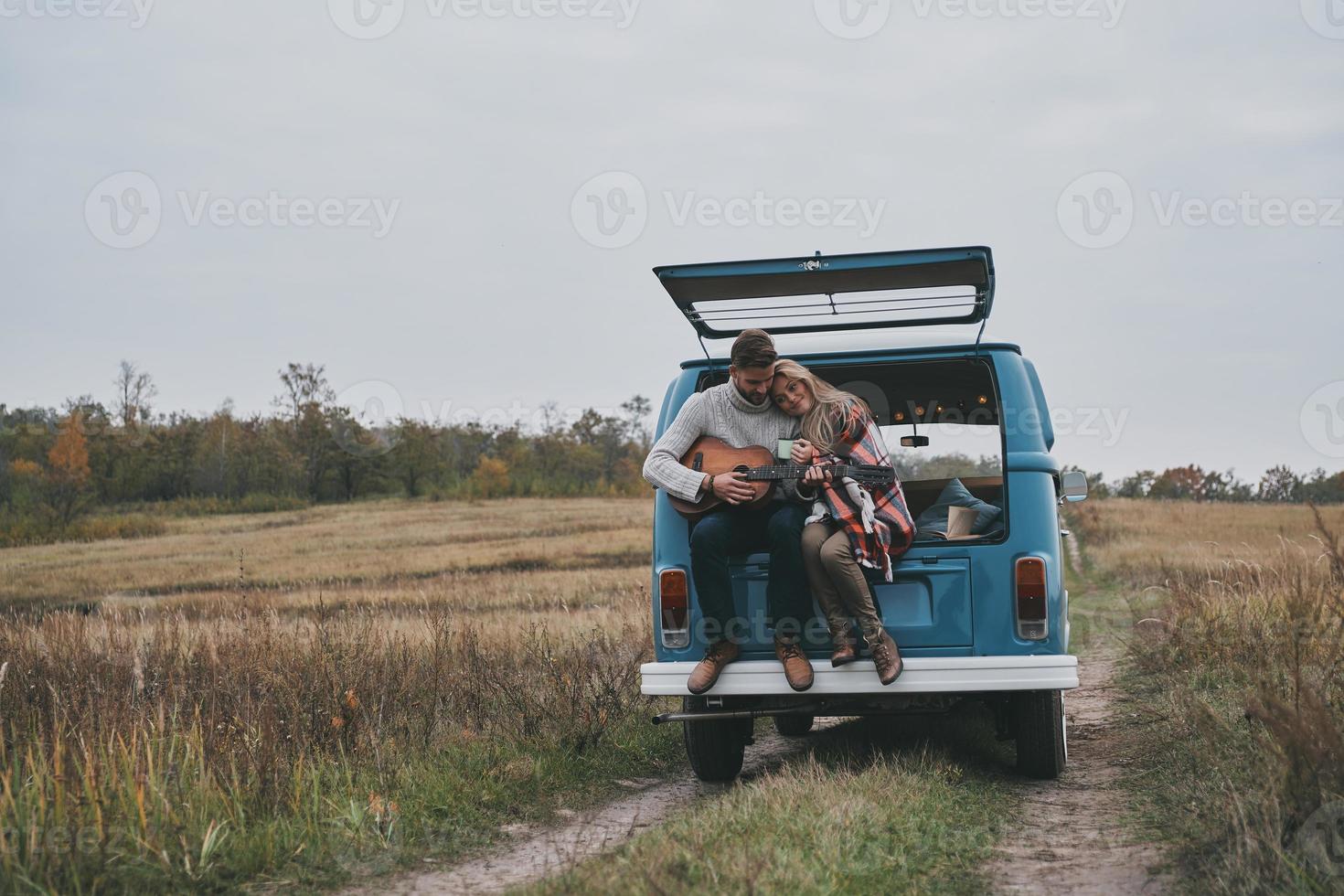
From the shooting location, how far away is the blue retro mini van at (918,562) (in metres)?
5.75

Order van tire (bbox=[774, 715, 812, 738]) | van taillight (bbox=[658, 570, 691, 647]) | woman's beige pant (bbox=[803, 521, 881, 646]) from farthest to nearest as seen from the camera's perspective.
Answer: van tire (bbox=[774, 715, 812, 738]), van taillight (bbox=[658, 570, 691, 647]), woman's beige pant (bbox=[803, 521, 881, 646])

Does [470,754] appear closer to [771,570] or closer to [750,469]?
[771,570]

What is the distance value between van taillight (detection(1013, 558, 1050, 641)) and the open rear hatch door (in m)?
1.53

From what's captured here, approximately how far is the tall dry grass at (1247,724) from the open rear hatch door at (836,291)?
7.03 feet

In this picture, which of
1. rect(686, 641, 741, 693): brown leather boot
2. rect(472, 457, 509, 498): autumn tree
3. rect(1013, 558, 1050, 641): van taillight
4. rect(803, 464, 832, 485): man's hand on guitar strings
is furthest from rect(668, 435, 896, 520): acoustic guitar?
rect(472, 457, 509, 498): autumn tree

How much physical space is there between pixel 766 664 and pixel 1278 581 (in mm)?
6453

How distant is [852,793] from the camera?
520cm

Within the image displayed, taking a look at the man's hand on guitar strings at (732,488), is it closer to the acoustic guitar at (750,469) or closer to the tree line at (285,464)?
the acoustic guitar at (750,469)

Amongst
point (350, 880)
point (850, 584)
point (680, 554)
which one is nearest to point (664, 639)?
point (680, 554)

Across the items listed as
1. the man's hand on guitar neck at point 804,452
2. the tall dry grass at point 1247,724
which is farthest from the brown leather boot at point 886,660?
the tall dry grass at point 1247,724

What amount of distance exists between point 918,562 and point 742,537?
0.88 meters

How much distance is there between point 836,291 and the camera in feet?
21.6

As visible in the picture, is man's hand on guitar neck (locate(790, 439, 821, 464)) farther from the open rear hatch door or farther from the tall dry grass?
A: the tall dry grass

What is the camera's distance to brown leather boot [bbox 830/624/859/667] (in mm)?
5734
